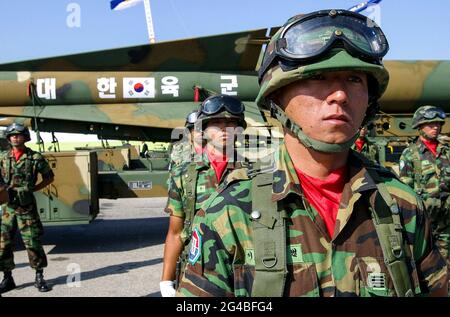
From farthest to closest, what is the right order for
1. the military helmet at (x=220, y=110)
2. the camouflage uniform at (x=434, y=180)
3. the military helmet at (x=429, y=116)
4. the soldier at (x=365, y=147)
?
the soldier at (x=365, y=147) → the military helmet at (x=429, y=116) → the camouflage uniform at (x=434, y=180) → the military helmet at (x=220, y=110)

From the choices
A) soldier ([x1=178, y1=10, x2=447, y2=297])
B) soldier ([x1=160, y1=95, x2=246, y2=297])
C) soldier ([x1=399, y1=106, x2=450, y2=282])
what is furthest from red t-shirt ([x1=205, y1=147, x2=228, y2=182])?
soldier ([x1=399, y1=106, x2=450, y2=282])

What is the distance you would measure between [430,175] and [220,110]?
9.42 feet

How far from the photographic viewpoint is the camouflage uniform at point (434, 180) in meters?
4.96

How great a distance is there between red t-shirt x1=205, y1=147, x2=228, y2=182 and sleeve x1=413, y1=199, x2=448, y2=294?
72.6 inches

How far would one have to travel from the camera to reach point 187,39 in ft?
28.0

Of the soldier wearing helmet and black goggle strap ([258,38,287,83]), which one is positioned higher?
black goggle strap ([258,38,287,83])

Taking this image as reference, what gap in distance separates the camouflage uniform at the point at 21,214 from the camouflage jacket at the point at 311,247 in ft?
15.0

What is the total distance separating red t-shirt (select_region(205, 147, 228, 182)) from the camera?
10.4ft

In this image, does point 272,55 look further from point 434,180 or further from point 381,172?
point 434,180

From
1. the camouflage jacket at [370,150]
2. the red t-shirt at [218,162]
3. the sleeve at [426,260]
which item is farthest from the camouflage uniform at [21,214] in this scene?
the camouflage jacket at [370,150]

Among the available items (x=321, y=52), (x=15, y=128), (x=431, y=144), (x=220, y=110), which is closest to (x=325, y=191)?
(x=321, y=52)

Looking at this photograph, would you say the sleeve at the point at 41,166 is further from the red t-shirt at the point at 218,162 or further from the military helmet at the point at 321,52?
the military helmet at the point at 321,52

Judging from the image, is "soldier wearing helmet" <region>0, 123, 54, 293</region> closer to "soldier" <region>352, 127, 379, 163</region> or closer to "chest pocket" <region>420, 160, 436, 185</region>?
"chest pocket" <region>420, 160, 436, 185</region>
